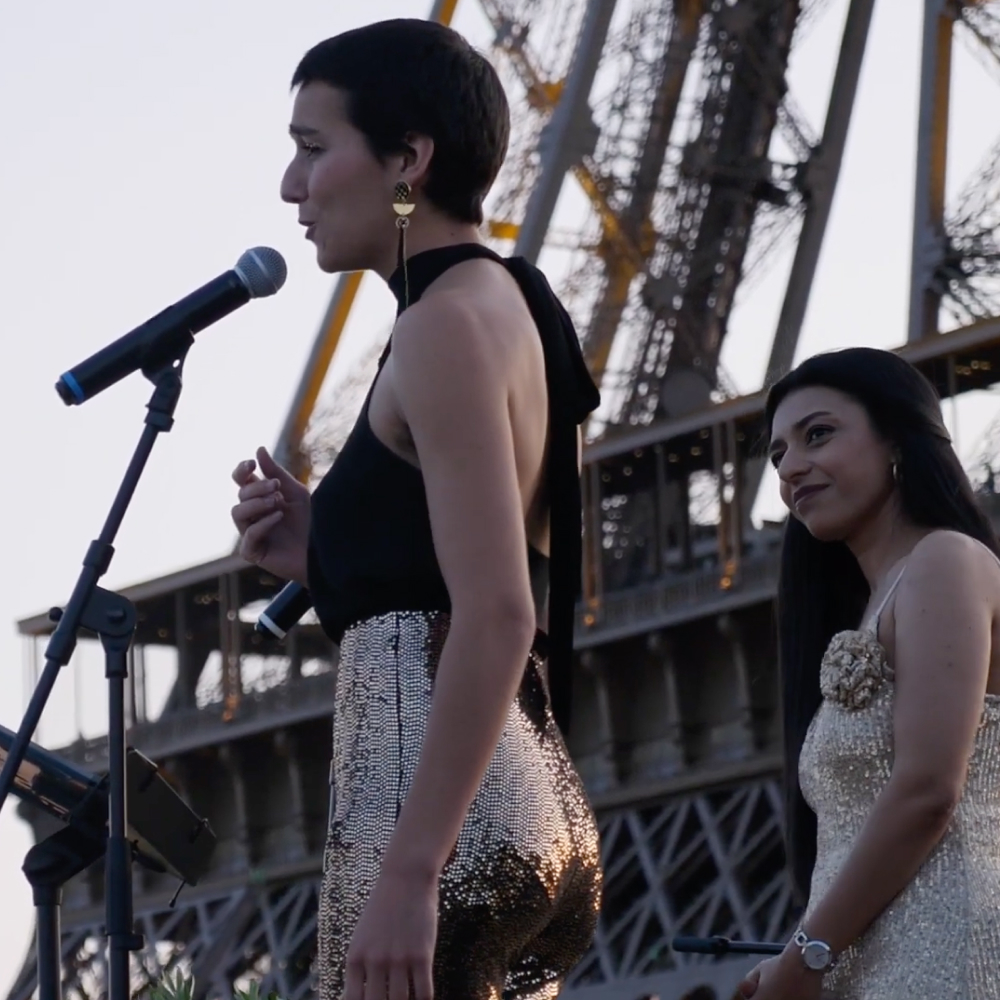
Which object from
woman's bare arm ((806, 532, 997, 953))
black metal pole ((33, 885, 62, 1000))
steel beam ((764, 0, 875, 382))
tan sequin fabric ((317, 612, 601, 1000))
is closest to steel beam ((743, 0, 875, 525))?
steel beam ((764, 0, 875, 382))

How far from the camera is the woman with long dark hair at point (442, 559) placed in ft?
13.0

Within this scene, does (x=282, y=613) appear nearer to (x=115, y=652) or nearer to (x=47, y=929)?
(x=115, y=652)

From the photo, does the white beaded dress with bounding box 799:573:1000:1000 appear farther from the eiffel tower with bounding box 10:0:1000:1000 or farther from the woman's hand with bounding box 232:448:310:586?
the eiffel tower with bounding box 10:0:1000:1000

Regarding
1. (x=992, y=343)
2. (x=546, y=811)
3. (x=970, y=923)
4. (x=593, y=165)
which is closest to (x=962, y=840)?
(x=970, y=923)

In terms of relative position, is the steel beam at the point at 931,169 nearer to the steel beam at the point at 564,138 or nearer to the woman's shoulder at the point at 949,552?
the steel beam at the point at 564,138

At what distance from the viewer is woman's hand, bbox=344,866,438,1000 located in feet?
12.7

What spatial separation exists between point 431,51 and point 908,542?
1.22m

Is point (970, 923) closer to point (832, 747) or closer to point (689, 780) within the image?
point (832, 747)

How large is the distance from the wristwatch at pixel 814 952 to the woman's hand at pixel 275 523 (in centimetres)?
97

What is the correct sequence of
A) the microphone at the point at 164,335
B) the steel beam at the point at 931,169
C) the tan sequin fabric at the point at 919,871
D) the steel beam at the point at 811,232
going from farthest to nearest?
the steel beam at the point at 811,232 < the steel beam at the point at 931,169 < the microphone at the point at 164,335 < the tan sequin fabric at the point at 919,871

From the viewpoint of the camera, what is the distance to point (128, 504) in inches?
212

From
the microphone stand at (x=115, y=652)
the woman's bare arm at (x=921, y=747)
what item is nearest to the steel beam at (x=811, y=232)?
the microphone stand at (x=115, y=652)

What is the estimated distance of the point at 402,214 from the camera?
439 centimetres

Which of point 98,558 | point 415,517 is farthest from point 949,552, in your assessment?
point 98,558
